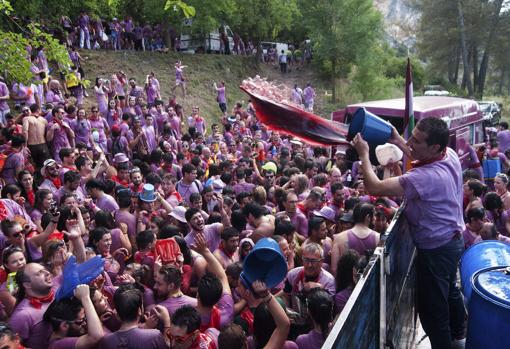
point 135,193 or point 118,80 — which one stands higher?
point 118,80

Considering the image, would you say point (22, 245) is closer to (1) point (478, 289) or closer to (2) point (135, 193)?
(2) point (135, 193)

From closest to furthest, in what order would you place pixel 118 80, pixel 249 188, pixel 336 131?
1. pixel 336 131
2. pixel 249 188
3. pixel 118 80

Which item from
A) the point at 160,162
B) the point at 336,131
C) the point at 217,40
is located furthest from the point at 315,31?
the point at 336,131

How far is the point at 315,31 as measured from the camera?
28203mm

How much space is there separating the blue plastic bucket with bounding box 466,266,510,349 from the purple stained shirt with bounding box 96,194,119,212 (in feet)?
14.8

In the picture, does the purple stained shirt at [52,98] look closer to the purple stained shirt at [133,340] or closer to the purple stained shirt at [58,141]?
the purple stained shirt at [58,141]

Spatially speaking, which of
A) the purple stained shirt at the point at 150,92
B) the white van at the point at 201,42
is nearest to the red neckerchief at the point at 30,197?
the purple stained shirt at the point at 150,92

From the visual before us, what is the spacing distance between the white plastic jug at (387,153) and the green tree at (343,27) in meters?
24.9

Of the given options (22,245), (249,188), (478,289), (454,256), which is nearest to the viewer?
(478,289)

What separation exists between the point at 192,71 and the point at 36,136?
1575 centimetres

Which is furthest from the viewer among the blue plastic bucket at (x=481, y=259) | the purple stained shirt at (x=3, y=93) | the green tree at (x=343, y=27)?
the green tree at (x=343, y=27)

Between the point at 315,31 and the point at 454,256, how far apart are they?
26343 mm

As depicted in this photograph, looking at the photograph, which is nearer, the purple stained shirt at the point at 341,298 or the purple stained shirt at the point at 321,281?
the purple stained shirt at the point at 341,298

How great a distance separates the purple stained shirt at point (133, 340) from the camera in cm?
321
